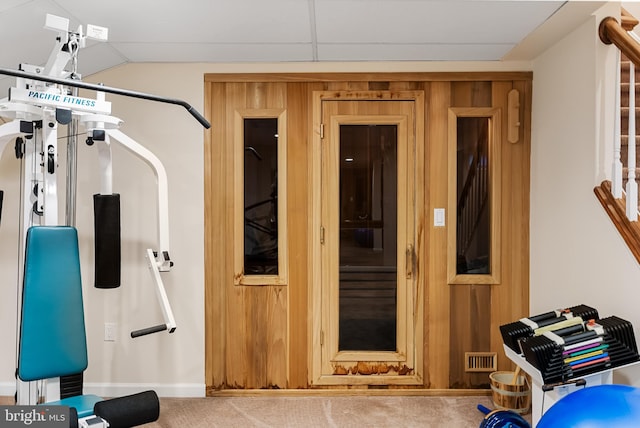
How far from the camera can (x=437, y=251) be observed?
3.18 m

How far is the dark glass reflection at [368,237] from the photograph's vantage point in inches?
125

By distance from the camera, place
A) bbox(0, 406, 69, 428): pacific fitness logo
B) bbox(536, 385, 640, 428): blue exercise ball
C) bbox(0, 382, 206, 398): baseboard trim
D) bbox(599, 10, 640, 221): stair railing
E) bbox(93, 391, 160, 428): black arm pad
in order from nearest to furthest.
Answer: bbox(536, 385, 640, 428): blue exercise ball → bbox(0, 406, 69, 428): pacific fitness logo → bbox(93, 391, 160, 428): black arm pad → bbox(599, 10, 640, 221): stair railing → bbox(0, 382, 206, 398): baseboard trim

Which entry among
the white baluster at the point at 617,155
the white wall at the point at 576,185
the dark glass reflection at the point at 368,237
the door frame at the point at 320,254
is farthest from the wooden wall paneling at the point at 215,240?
the white baluster at the point at 617,155

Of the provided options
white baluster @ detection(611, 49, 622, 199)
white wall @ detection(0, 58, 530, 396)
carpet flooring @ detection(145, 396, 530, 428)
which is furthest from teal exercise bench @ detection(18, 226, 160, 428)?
white baluster @ detection(611, 49, 622, 199)

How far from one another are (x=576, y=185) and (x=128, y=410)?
2584 mm

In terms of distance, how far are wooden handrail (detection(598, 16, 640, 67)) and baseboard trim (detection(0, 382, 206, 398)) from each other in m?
3.15

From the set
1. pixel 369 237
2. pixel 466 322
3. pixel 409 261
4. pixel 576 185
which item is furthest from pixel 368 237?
pixel 576 185

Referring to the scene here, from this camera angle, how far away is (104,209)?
2291 mm

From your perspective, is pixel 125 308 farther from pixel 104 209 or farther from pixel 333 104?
pixel 333 104

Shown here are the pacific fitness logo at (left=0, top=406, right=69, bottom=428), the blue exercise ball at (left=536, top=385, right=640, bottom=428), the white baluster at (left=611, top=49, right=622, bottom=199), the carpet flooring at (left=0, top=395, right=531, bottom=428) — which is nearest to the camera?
the blue exercise ball at (left=536, top=385, right=640, bottom=428)

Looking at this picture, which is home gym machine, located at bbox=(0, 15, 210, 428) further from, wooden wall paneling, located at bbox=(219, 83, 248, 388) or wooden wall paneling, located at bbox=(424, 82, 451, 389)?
wooden wall paneling, located at bbox=(424, 82, 451, 389)

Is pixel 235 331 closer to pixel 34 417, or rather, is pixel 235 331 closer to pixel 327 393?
pixel 327 393

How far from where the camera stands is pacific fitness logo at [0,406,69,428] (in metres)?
1.83

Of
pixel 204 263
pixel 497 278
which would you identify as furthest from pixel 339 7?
pixel 497 278
